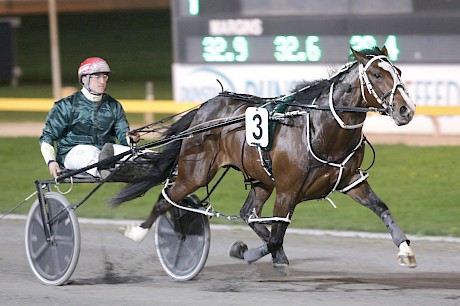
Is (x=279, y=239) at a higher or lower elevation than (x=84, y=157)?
lower

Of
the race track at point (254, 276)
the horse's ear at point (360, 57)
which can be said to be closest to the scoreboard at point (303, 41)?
the race track at point (254, 276)

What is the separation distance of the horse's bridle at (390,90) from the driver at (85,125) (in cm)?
184

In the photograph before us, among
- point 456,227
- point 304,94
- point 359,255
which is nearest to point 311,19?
point 456,227

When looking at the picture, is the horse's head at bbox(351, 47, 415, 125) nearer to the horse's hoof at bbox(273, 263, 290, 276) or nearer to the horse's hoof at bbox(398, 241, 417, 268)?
the horse's hoof at bbox(398, 241, 417, 268)

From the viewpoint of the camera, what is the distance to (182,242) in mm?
7465

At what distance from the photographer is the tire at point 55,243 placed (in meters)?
7.11

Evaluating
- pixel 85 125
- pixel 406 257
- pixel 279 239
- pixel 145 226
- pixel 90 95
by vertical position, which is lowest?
pixel 406 257

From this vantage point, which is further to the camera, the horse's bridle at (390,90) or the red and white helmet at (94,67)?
the red and white helmet at (94,67)

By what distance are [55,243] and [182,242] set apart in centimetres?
88

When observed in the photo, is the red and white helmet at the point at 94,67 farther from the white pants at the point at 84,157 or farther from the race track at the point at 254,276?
the race track at the point at 254,276

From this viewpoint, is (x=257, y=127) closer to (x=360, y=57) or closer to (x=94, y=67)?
(x=360, y=57)

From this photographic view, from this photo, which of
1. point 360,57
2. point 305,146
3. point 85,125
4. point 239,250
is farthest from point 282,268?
point 85,125

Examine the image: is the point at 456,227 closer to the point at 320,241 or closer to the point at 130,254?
the point at 320,241

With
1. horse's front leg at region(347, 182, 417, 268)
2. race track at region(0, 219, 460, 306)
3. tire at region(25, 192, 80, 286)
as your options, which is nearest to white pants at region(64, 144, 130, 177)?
tire at region(25, 192, 80, 286)
